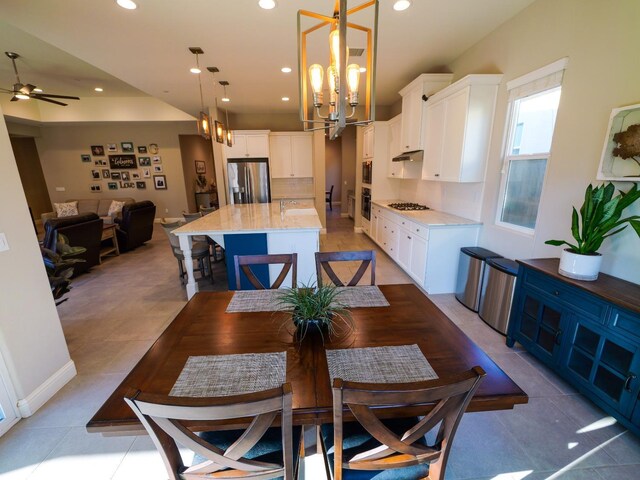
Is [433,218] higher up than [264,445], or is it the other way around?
[433,218]

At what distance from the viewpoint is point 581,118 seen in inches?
81.4

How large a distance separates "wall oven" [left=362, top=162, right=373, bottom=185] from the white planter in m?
4.25

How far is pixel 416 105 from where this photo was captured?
3998 millimetres

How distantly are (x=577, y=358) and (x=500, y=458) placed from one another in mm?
913

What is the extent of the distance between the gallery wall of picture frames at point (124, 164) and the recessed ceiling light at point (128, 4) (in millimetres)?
6764

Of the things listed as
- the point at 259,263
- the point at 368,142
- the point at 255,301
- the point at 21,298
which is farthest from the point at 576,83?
the point at 21,298

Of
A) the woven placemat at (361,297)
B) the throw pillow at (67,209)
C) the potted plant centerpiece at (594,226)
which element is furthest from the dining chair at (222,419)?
the throw pillow at (67,209)

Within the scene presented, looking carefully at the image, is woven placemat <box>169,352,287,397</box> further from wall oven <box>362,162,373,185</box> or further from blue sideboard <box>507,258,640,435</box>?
wall oven <box>362,162,373,185</box>

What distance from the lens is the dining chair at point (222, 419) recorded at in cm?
71

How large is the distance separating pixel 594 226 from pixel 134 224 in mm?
6563

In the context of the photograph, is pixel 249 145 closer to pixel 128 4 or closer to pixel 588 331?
pixel 128 4

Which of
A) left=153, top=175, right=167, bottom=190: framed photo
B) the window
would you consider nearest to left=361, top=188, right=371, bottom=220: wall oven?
the window

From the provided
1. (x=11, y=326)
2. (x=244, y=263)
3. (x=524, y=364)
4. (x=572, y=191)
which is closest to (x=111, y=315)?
(x=11, y=326)

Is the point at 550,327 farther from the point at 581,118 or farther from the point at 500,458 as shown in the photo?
the point at 581,118
